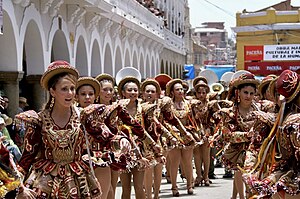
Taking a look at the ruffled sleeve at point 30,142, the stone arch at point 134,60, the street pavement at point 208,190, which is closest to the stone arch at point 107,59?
the stone arch at point 134,60

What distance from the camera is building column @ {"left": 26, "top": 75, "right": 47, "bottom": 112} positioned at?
17.3 metres

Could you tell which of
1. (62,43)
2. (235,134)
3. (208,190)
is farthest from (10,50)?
(235,134)

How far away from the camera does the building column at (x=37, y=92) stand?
17344 mm

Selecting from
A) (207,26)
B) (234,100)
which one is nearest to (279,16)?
(234,100)

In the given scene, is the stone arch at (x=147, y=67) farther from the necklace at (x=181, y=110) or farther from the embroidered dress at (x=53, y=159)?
the embroidered dress at (x=53, y=159)

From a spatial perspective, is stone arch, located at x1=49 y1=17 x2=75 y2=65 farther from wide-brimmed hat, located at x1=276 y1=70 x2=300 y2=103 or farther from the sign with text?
the sign with text

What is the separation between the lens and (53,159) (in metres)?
6.43

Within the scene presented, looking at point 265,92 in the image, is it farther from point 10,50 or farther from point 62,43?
point 62,43

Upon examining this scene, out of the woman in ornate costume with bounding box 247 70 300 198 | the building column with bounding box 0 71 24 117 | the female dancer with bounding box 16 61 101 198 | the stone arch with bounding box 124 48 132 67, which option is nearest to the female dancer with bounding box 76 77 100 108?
the female dancer with bounding box 16 61 101 198

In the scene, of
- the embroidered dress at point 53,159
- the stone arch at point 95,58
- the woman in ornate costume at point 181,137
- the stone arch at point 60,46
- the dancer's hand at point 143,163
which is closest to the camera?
the embroidered dress at point 53,159

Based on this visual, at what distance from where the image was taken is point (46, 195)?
6.35m

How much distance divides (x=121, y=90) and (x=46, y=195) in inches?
157

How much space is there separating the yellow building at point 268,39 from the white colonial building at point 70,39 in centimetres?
467

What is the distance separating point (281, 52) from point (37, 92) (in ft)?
65.7
